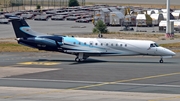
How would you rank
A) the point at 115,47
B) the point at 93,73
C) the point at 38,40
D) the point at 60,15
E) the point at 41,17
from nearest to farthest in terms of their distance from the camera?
the point at 93,73 → the point at 115,47 → the point at 38,40 → the point at 41,17 → the point at 60,15

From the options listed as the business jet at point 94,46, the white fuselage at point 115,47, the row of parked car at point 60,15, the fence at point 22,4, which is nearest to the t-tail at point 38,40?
the business jet at point 94,46

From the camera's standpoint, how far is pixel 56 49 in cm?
5628

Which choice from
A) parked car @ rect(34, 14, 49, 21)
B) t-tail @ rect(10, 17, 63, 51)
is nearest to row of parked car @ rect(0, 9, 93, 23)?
parked car @ rect(34, 14, 49, 21)

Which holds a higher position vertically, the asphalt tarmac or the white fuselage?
the white fuselage

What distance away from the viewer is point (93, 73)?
155 feet

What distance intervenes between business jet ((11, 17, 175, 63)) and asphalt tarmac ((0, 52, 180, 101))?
1.12 metres

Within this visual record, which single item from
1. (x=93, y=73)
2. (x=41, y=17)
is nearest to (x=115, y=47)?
(x=93, y=73)

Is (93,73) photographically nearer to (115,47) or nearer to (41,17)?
(115,47)

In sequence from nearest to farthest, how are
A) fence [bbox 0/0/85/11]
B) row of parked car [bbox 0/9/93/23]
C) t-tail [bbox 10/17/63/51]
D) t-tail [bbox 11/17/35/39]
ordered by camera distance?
t-tail [bbox 10/17/63/51]
t-tail [bbox 11/17/35/39]
row of parked car [bbox 0/9/93/23]
fence [bbox 0/0/85/11]

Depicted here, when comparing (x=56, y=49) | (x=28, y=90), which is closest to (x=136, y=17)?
(x=56, y=49)

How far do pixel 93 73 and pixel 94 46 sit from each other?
30.1ft

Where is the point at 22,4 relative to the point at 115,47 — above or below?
above

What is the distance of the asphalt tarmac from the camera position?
39562 mm

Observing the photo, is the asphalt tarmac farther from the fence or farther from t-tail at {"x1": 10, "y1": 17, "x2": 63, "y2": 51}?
the fence
